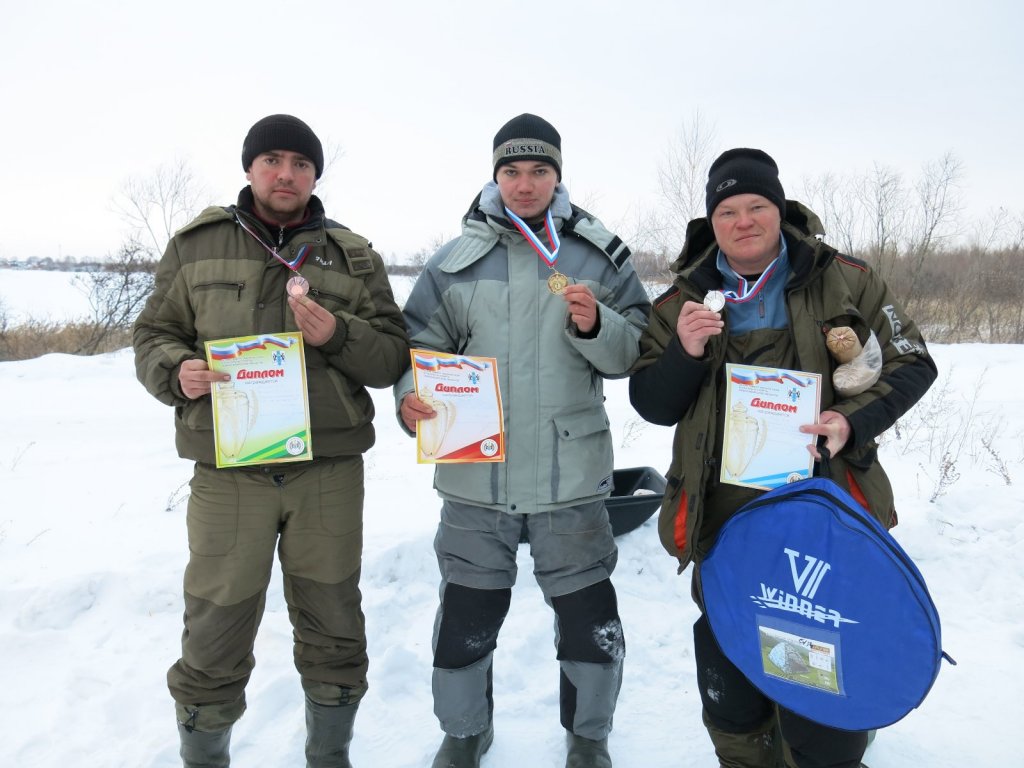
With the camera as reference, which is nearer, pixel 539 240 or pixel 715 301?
pixel 715 301

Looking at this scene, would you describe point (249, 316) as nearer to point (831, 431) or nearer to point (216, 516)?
point (216, 516)

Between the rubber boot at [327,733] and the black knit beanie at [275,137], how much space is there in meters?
2.00

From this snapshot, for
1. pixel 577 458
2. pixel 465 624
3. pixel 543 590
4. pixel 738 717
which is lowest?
pixel 738 717

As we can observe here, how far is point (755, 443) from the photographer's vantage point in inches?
76.2

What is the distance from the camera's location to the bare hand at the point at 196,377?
2090 millimetres

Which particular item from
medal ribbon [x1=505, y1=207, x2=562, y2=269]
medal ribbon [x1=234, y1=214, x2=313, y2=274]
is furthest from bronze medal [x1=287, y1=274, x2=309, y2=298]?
medal ribbon [x1=505, y1=207, x2=562, y2=269]

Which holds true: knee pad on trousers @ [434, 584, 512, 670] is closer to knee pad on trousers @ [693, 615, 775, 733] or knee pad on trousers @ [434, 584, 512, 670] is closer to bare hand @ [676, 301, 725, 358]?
knee pad on trousers @ [693, 615, 775, 733]

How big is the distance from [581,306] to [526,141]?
68 cm

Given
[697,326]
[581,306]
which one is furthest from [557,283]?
[697,326]

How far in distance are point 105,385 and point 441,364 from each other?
360 inches

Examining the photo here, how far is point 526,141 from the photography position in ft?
7.81

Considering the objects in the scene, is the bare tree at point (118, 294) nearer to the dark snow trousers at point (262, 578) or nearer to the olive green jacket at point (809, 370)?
the dark snow trousers at point (262, 578)

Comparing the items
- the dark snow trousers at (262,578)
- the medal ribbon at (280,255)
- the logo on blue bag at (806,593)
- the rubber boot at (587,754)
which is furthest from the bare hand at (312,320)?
the rubber boot at (587,754)

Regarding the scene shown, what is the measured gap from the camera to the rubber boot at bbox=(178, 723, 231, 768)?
2.27m
